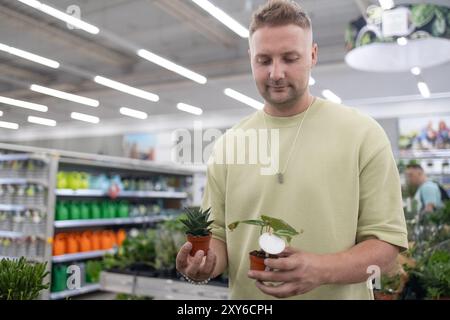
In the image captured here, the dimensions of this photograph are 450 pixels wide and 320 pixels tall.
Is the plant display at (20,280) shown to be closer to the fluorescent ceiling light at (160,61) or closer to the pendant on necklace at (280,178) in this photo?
the pendant on necklace at (280,178)

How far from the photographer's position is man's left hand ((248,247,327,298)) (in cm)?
64

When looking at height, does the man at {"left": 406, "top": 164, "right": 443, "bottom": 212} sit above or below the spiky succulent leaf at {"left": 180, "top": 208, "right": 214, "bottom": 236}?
above

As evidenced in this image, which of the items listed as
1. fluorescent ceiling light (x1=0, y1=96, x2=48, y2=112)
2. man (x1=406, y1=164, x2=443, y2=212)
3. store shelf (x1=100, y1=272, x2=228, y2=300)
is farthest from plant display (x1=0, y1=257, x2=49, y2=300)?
man (x1=406, y1=164, x2=443, y2=212)

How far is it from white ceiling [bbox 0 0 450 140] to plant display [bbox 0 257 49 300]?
329 mm

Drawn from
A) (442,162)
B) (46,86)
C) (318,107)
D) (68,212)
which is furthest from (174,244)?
(442,162)

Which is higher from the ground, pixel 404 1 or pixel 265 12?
pixel 404 1

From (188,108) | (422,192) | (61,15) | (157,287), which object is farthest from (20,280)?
(188,108)

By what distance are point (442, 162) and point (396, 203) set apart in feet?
13.4

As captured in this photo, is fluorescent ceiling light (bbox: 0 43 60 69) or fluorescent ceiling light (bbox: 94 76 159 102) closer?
fluorescent ceiling light (bbox: 0 43 60 69)

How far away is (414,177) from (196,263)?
259 centimetres

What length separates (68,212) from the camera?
4.20 m

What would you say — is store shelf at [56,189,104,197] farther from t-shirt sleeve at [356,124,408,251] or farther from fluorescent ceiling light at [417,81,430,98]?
fluorescent ceiling light at [417,81,430,98]

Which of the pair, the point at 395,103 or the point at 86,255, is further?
the point at 395,103

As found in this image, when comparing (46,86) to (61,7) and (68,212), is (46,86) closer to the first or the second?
(61,7)
